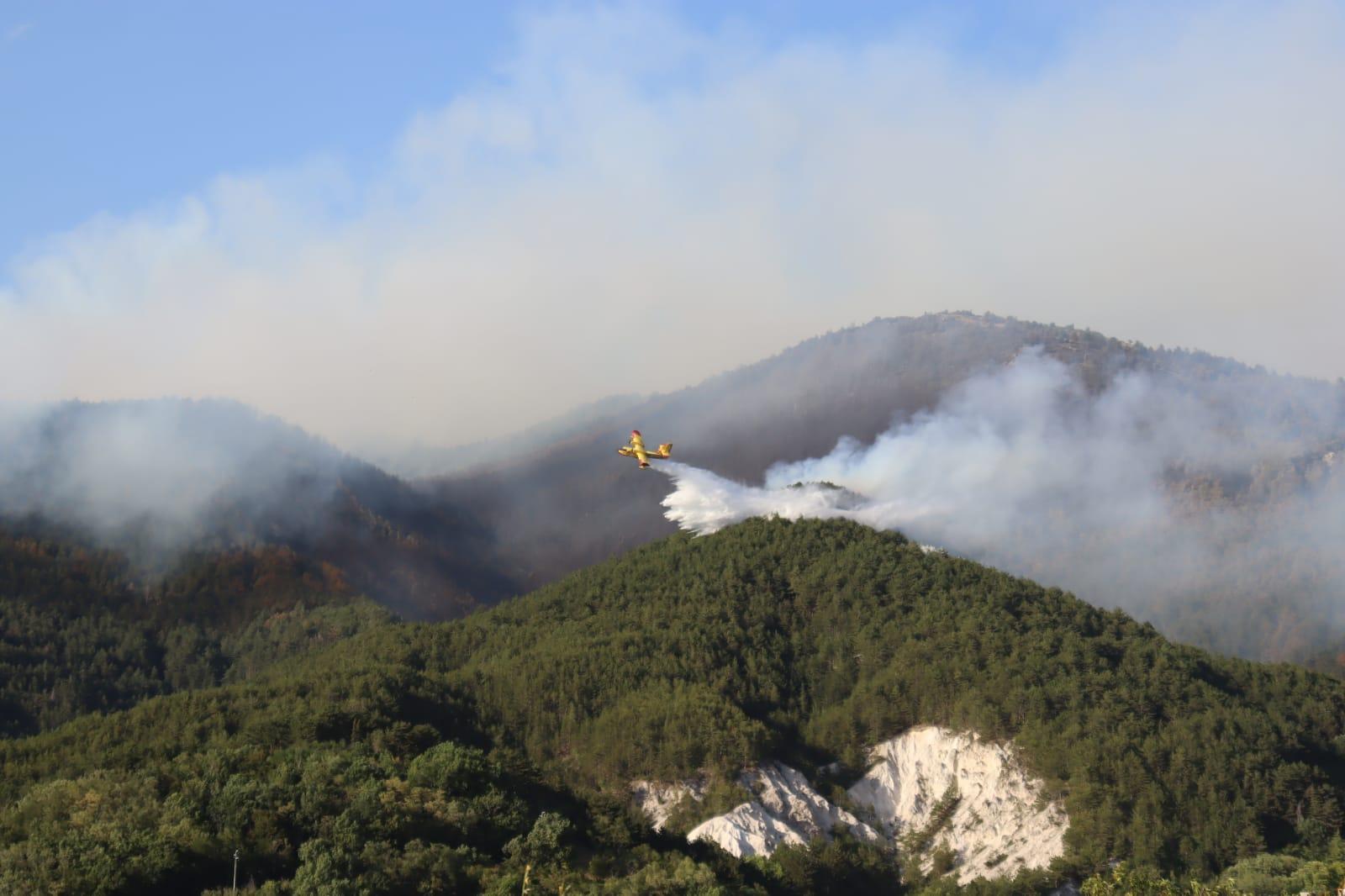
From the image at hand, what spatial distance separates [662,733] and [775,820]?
41.3 feet

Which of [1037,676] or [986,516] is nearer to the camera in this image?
[1037,676]

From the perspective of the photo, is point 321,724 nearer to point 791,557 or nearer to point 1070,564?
point 791,557

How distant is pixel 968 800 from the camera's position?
116m

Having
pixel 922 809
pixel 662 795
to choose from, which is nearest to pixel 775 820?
pixel 662 795

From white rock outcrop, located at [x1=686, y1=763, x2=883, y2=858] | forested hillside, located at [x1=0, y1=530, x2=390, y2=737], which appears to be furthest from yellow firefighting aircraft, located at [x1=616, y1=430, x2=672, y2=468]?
forested hillside, located at [x1=0, y1=530, x2=390, y2=737]

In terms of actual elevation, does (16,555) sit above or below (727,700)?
above

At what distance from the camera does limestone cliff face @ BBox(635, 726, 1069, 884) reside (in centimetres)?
10938

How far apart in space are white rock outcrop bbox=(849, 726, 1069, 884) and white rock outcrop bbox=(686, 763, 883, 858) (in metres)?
4.20

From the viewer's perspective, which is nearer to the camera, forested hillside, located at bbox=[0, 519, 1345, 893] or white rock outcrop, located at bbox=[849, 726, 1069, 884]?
forested hillside, located at bbox=[0, 519, 1345, 893]

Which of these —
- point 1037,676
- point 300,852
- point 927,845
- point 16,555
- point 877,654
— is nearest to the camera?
point 300,852

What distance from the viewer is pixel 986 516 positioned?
191625 millimetres

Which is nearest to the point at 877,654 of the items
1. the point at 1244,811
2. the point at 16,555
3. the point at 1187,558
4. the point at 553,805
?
the point at 1244,811

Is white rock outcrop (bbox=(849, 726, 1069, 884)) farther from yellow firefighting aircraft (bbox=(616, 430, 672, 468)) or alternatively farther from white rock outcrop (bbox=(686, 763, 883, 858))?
yellow firefighting aircraft (bbox=(616, 430, 672, 468))

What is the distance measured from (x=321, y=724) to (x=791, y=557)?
63.4 m
